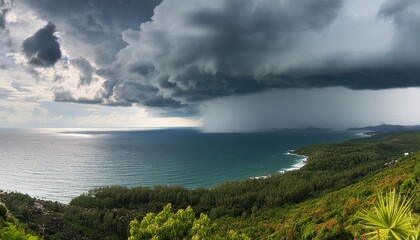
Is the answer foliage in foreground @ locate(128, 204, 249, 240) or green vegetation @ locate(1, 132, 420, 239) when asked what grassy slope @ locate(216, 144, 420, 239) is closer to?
green vegetation @ locate(1, 132, 420, 239)

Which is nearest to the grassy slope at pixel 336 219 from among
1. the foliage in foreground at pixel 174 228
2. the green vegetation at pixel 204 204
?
the green vegetation at pixel 204 204

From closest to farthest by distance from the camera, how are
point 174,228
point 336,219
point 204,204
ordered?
point 174,228 < point 336,219 < point 204,204

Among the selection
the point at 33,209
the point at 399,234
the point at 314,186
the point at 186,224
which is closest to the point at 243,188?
the point at 314,186

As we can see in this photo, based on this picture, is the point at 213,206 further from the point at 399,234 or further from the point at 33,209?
the point at 399,234

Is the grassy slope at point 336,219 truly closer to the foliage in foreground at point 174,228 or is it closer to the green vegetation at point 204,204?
the green vegetation at point 204,204

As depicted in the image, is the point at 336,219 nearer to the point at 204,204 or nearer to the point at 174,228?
the point at 174,228

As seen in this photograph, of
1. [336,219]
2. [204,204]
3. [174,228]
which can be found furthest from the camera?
[204,204]

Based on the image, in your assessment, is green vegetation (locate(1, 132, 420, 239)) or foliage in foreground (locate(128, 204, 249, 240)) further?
green vegetation (locate(1, 132, 420, 239))

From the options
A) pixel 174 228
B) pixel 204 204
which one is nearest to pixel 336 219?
pixel 174 228

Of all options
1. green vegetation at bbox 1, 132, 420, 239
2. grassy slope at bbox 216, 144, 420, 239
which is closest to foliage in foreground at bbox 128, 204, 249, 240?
grassy slope at bbox 216, 144, 420, 239
